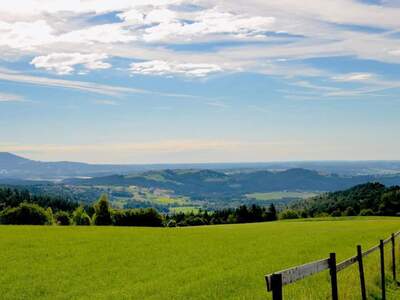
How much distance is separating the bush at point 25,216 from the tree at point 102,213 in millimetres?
12383

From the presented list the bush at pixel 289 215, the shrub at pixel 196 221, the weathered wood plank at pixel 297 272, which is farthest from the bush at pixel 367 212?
the weathered wood plank at pixel 297 272

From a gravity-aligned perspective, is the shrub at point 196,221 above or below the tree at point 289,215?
below

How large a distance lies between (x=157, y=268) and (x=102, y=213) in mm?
87042

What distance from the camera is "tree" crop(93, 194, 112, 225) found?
112125 millimetres

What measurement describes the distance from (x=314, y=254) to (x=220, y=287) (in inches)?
631

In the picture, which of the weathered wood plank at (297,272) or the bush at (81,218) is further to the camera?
the bush at (81,218)

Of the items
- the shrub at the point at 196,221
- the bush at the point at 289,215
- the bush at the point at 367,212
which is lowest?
the shrub at the point at 196,221

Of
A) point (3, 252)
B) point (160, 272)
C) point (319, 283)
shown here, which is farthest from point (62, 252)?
point (319, 283)

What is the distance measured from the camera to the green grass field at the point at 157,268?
803 inches

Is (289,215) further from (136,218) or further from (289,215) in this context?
(136,218)

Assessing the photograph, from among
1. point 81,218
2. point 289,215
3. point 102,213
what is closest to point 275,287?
point 102,213

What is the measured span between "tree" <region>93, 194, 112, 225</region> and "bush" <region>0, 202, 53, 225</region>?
1238cm

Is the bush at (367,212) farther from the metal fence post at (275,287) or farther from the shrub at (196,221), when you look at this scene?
the metal fence post at (275,287)

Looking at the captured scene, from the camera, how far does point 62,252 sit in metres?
35.9
